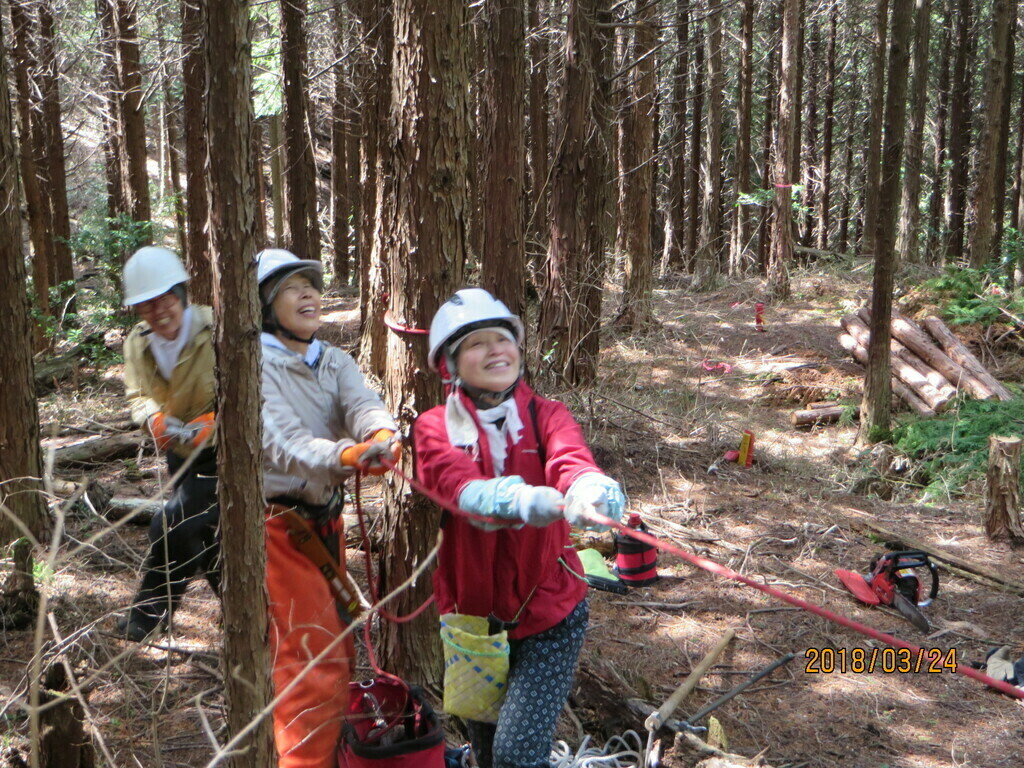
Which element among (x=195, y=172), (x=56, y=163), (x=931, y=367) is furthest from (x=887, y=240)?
(x=56, y=163)

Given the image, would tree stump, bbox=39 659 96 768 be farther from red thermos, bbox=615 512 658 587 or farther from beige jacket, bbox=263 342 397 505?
red thermos, bbox=615 512 658 587

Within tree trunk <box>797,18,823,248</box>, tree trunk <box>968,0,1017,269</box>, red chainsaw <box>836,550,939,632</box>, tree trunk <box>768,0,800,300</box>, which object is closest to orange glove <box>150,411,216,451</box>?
red chainsaw <box>836,550,939,632</box>

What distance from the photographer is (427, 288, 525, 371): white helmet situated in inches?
117

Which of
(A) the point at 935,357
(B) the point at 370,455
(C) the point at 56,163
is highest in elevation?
(C) the point at 56,163

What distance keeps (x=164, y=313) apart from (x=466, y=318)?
5.34ft

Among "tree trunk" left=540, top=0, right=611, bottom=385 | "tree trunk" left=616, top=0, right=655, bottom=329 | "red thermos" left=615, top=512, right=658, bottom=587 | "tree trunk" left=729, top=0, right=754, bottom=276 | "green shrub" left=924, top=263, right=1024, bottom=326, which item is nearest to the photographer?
"red thermos" left=615, top=512, right=658, bottom=587

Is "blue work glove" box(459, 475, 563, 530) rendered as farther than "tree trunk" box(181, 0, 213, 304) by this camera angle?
No

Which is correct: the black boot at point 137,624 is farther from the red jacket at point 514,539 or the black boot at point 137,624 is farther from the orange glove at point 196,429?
the red jacket at point 514,539

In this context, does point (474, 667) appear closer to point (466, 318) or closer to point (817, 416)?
point (466, 318)

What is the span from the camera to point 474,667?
→ 3.02m

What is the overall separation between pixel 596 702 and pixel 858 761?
3.92ft

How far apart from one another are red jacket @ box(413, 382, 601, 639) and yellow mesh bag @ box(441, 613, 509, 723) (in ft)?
0.17

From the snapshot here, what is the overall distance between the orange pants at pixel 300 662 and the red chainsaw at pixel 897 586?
3630 millimetres

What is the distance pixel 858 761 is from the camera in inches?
158
